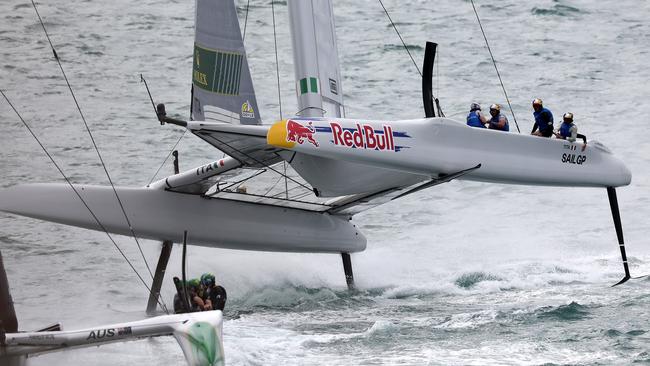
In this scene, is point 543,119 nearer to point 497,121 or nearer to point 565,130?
point 565,130

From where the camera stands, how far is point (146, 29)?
20.7 meters

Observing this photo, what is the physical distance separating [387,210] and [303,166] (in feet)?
14.3

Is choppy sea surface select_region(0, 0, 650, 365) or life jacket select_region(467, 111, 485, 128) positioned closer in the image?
choppy sea surface select_region(0, 0, 650, 365)

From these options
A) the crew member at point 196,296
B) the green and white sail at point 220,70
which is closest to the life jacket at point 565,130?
the green and white sail at point 220,70

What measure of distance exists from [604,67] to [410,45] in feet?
9.28

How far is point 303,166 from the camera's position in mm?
10695

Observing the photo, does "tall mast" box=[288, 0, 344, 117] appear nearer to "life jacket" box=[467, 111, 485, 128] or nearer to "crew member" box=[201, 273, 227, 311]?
"life jacket" box=[467, 111, 485, 128]

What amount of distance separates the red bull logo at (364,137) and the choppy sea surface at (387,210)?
1328 millimetres

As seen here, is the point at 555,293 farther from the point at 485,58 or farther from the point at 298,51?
the point at 485,58

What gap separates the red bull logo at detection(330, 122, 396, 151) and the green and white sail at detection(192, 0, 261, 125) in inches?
58.5

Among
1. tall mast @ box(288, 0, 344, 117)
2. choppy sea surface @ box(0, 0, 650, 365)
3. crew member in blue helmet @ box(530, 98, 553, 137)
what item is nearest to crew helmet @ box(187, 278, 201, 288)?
choppy sea surface @ box(0, 0, 650, 365)

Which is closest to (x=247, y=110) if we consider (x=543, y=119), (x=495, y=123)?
(x=495, y=123)

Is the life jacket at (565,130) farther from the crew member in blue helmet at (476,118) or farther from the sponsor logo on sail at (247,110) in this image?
the sponsor logo on sail at (247,110)

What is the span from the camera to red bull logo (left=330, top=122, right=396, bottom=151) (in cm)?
1008
